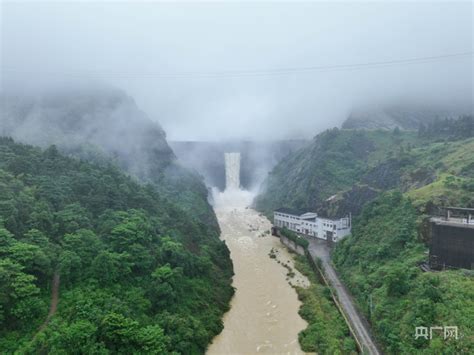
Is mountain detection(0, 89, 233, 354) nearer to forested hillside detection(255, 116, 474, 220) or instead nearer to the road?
the road

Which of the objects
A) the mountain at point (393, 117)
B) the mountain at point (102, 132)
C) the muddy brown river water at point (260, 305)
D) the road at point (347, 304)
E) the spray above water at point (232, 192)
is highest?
the mountain at point (393, 117)

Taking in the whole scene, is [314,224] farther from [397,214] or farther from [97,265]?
[97,265]

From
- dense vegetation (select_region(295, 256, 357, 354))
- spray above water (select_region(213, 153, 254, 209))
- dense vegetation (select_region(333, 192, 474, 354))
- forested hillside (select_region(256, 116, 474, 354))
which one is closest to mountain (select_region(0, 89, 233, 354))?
dense vegetation (select_region(295, 256, 357, 354))

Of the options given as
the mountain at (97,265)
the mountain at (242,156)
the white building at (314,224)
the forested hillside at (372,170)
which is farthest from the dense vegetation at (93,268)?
the mountain at (242,156)

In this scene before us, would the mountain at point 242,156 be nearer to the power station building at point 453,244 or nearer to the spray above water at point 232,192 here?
the spray above water at point 232,192

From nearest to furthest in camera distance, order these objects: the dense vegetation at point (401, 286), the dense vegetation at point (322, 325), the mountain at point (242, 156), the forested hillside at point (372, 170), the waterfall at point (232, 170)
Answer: the dense vegetation at point (401, 286), the dense vegetation at point (322, 325), the forested hillside at point (372, 170), the mountain at point (242, 156), the waterfall at point (232, 170)

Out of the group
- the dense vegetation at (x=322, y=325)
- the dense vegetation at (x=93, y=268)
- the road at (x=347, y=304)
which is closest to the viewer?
the dense vegetation at (x=93, y=268)
